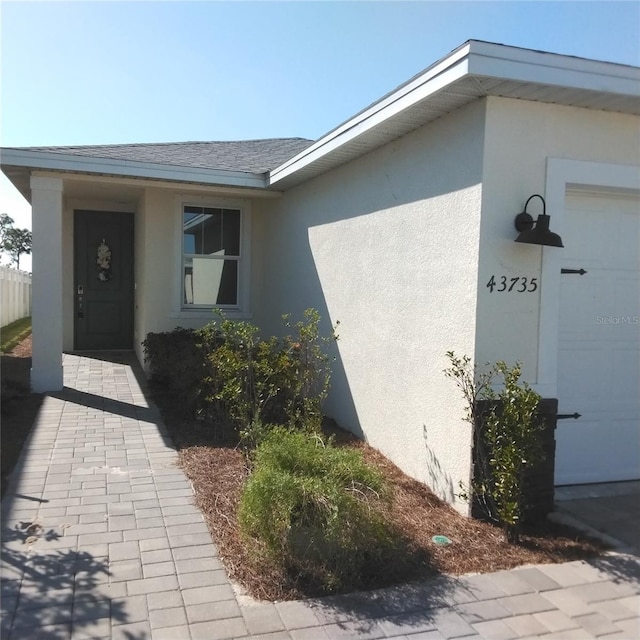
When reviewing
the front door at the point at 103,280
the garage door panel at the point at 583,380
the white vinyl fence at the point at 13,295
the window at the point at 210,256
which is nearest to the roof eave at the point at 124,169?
the window at the point at 210,256

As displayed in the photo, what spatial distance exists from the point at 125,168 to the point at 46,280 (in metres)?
1.71

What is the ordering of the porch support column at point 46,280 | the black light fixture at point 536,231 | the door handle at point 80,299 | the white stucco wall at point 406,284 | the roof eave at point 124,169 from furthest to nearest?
the door handle at point 80,299
the porch support column at point 46,280
the roof eave at point 124,169
the white stucco wall at point 406,284
the black light fixture at point 536,231

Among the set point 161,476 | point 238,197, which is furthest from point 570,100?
point 238,197

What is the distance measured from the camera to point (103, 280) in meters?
10.8

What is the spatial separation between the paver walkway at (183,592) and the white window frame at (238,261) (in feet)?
15.4

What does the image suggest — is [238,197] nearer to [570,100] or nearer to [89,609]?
[570,100]

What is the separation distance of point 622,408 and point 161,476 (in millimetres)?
3834

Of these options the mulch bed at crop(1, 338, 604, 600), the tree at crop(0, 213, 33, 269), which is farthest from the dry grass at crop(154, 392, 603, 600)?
the tree at crop(0, 213, 33, 269)

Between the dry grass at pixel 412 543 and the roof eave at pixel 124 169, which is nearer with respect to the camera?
the dry grass at pixel 412 543

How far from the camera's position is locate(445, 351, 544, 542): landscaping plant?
3.65m

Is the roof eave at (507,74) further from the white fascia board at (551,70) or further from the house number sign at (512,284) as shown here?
the house number sign at (512,284)

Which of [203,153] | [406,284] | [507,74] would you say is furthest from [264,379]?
[203,153]

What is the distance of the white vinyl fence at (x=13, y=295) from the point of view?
14344 mm

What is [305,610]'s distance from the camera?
2928 millimetres
